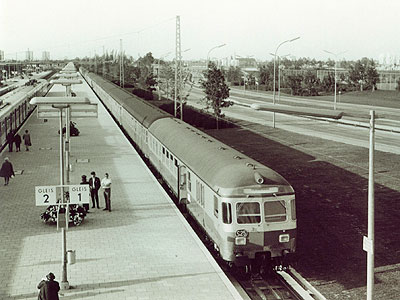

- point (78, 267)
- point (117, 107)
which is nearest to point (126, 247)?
point (78, 267)

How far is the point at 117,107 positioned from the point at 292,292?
130 feet

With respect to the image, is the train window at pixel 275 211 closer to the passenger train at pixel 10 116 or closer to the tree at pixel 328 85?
the passenger train at pixel 10 116

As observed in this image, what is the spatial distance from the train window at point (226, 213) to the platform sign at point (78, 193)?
3.63 m

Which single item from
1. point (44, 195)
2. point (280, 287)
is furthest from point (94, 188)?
point (280, 287)

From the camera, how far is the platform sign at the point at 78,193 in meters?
15.1

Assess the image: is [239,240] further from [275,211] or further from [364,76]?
[364,76]

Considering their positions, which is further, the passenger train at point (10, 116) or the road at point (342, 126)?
the road at point (342, 126)

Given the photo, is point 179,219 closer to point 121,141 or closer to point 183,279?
point 183,279

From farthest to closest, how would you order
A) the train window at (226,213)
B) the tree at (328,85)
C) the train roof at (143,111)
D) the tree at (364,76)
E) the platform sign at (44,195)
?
1. the tree at (328,85)
2. the tree at (364,76)
3. the train roof at (143,111)
4. the train window at (226,213)
5. the platform sign at (44,195)

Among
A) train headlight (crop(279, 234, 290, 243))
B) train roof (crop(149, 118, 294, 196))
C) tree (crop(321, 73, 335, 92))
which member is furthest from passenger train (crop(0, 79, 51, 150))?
tree (crop(321, 73, 335, 92))

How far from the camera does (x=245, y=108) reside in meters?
76.2

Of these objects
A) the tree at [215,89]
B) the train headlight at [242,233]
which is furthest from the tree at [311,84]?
the train headlight at [242,233]

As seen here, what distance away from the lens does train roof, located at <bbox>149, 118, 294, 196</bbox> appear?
15.0 m

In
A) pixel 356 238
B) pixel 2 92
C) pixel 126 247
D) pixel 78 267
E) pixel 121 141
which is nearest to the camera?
pixel 78 267
